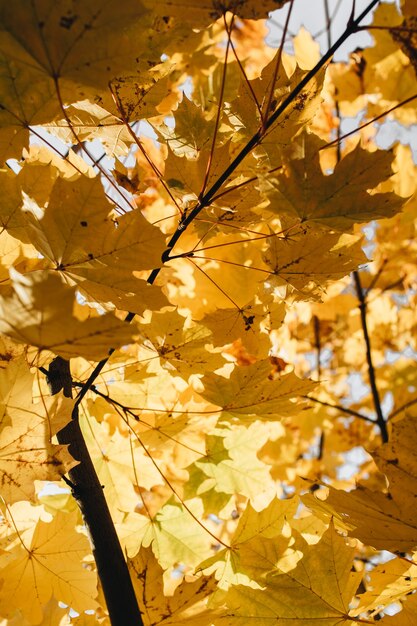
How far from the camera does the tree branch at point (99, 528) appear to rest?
86 centimetres

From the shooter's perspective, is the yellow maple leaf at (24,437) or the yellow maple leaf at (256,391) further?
the yellow maple leaf at (256,391)

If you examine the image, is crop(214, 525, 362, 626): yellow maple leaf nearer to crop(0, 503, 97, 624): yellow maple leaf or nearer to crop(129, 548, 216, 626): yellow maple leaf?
crop(129, 548, 216, 626): yellow maple leaf

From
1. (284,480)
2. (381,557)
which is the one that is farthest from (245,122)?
(381,557)

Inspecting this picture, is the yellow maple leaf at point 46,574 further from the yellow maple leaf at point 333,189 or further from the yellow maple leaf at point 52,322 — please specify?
the yellow maple leaf at point 333,189

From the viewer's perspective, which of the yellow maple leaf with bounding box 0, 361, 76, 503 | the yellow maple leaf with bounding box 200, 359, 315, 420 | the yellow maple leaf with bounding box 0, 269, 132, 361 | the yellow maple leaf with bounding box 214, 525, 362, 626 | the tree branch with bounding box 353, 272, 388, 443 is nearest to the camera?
the yellow maple leaf with bounding box 0, 269, 132, 361

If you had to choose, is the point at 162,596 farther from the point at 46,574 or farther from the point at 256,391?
the point at 256,391

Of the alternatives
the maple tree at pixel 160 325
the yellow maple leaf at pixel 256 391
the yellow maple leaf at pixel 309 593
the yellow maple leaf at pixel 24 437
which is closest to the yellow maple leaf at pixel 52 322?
the maple tree at pixel 160 325

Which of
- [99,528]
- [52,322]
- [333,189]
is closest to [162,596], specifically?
[99,528]

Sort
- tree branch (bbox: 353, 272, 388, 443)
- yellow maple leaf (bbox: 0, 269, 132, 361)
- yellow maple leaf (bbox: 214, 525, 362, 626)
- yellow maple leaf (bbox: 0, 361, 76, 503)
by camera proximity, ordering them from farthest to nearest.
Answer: tree branch (bbox: 353, 272, 388, 443) < yellow maple leaf (bbox: 214, 525, 362, 626) < yellow maple leaf (bbox: 0, 361, 76, 503) < yellow maple leaf (bbox: 0, 269, 132, 361)

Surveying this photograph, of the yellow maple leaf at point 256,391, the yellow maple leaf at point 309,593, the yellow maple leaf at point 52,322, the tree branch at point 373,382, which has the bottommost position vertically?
the yellow maple leaf at point 309,593

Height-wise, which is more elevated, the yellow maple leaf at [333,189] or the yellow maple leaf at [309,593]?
the yellow maple leaf at [333,189]

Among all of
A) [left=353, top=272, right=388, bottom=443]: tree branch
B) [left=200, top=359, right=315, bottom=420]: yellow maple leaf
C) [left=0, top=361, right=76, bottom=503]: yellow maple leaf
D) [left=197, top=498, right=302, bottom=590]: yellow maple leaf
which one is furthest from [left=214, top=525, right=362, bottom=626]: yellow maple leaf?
[left=353, top=272, right=388, bottom=443]: tree branch

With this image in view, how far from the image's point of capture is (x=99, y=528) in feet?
3.02

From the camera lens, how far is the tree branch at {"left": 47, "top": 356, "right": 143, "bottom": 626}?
861mm
